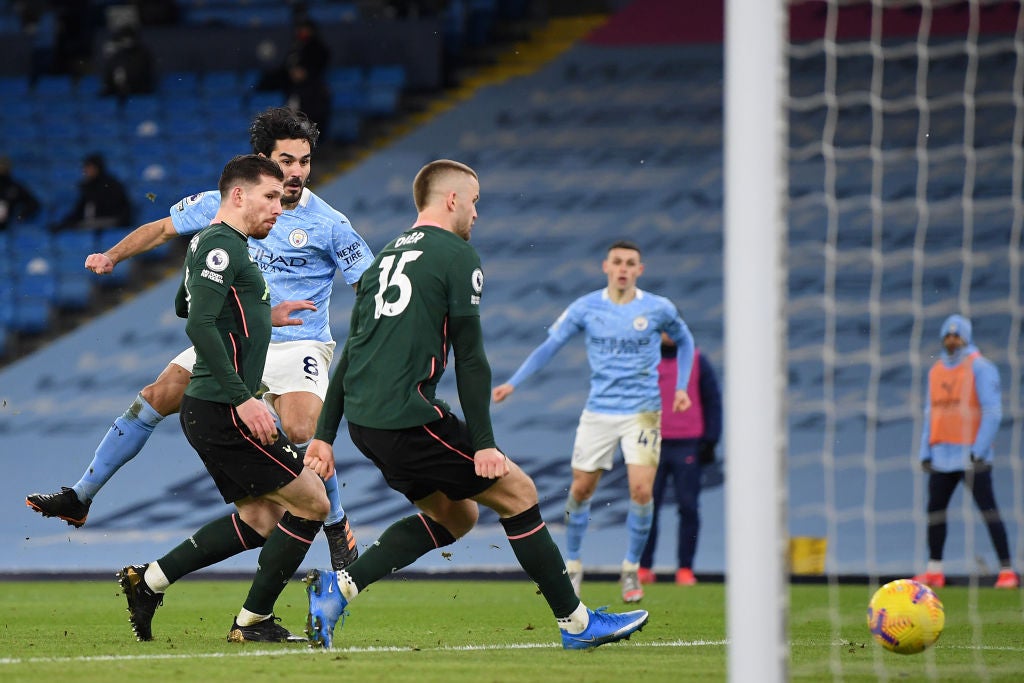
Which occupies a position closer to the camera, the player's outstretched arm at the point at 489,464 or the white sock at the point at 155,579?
the player's outstretched arm at the point at 489,464

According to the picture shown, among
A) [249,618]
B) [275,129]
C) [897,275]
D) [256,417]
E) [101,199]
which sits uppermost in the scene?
[101,199]

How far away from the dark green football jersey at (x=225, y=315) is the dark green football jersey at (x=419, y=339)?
62 cm

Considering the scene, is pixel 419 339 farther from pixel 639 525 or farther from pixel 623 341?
pixel 639 525

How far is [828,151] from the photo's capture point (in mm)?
5160

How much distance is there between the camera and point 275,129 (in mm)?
7289

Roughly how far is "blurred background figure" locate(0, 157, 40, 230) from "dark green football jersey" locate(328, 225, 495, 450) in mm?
12246

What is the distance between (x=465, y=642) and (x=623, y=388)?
3.46 m

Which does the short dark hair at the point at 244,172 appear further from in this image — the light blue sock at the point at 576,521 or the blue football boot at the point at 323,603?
the light blue sock at the point at 576,521

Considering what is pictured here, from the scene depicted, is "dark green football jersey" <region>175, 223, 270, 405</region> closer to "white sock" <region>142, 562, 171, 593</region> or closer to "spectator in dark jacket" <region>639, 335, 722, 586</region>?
"white sock" <region>142, 562, 171, 593</region>

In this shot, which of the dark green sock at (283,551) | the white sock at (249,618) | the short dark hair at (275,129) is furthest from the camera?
the short dark hair at (275,129)

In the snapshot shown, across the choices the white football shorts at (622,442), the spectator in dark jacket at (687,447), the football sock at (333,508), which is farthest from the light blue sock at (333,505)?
the spectator in dark jacket at (687,447)

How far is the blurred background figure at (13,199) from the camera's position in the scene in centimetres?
1675

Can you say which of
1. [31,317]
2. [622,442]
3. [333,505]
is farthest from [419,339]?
[31,317]

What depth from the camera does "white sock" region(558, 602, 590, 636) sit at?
5.91 meters
